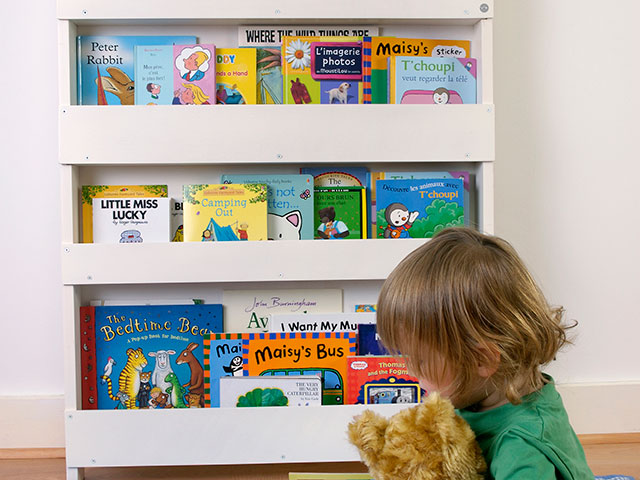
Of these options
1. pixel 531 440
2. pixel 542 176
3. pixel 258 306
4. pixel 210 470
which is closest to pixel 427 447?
pixel 531 440

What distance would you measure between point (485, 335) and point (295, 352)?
2.60 feet

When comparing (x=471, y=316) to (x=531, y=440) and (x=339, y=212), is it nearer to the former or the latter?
(x=531, y=440)

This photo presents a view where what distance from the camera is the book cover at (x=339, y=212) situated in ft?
4.79

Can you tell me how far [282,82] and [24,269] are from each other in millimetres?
766

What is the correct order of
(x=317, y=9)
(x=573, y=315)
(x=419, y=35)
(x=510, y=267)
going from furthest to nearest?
(x=573, y=315) < (x=419, y=35) < (x=317, y=9) < (x=510, y=267)

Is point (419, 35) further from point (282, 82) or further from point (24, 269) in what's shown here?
point (24, 269)

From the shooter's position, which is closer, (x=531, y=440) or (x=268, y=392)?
(x=531, y=440)

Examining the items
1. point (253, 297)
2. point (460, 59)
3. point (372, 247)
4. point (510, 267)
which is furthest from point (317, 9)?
point (510, 267)

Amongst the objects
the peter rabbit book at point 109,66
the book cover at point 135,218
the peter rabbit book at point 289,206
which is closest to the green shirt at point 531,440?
the peter rabbit book at point 289,206

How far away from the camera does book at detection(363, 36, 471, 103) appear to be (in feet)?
4.71

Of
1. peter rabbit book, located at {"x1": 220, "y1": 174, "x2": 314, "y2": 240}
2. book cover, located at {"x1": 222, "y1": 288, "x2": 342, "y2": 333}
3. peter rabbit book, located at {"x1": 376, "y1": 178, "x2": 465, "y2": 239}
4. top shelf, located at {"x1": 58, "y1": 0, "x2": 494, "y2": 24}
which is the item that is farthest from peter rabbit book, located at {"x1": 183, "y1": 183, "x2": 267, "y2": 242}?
top shelf, located at {"x1": 58, "y1": 0, "x2": 494, "y2": 24}

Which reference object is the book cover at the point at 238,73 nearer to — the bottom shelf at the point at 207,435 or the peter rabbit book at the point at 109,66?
the peter rabbit book at the point at 109,66

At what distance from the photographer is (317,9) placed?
1.39m

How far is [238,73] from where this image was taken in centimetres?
144
